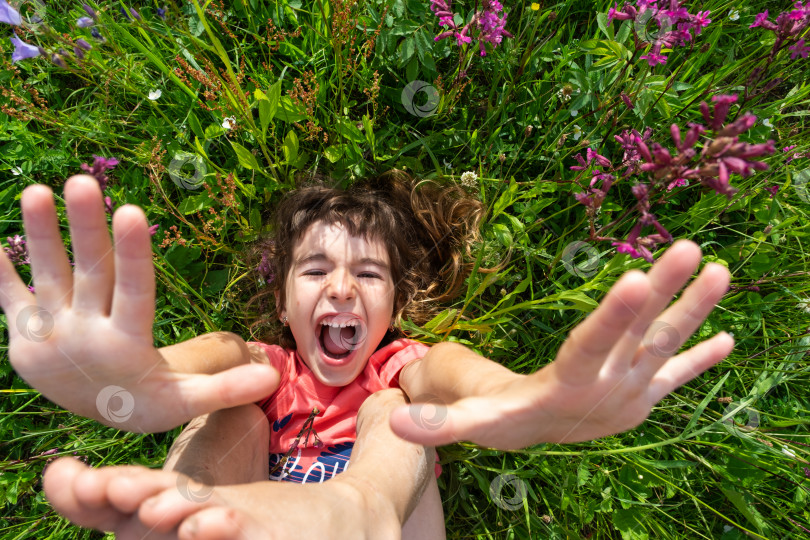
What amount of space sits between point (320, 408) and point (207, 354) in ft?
2.06

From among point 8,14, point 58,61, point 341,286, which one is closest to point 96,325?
point 341,286

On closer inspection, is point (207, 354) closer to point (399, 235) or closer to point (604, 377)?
point (399, 235)

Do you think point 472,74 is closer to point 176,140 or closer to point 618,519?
point 176,140

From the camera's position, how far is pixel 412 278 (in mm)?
2238

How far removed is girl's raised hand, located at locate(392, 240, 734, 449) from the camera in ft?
3.01

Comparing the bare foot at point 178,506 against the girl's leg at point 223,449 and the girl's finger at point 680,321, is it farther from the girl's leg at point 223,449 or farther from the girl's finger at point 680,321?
the girl's finger at point 680,321

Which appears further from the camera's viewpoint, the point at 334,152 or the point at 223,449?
the point at 334,152

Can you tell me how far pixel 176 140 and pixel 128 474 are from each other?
5.62ft

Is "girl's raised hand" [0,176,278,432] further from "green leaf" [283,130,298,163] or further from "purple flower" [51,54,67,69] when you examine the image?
"green leaf" [283,130,298,163]

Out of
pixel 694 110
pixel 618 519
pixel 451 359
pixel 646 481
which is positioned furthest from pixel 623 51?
pixel 618 519

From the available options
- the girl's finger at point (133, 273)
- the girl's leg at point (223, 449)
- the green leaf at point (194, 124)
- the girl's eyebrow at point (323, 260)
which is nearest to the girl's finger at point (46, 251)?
the girl's finger at point (133, 273)

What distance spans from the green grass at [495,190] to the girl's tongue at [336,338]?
1.15 feet

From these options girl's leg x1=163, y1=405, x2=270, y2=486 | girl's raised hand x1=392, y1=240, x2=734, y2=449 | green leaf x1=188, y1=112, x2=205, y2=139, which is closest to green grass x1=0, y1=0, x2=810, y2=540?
green leaf x1=188, y1=112, x2=205, y2=139

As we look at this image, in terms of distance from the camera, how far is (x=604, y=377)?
1.01 meters
